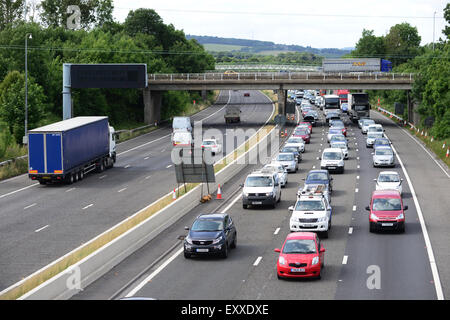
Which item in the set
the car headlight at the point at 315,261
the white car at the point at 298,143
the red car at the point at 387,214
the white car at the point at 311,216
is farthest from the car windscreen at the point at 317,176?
the white car at the point at 298,143

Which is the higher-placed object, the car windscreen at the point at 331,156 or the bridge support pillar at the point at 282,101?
the bridge support pillar at the point at 282,101

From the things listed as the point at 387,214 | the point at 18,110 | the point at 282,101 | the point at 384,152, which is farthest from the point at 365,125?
the point at 387,214

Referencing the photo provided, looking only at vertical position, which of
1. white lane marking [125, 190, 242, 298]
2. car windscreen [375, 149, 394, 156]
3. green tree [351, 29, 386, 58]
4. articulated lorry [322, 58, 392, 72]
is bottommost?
white lane marking [125, 190, 242, 298]

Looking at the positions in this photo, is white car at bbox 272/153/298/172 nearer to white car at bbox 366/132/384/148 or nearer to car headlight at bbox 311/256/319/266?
white car at bbox 366/132/384/148

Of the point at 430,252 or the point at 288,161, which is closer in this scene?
the point at 430,252

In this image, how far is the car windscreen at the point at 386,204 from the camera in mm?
35031

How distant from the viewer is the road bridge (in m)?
95.4

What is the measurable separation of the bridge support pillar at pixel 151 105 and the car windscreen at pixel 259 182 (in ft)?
189

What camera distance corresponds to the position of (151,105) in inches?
3947

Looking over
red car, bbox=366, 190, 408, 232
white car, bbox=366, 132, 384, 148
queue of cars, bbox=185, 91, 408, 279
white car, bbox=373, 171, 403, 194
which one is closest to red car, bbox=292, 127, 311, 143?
white car, bbox=366, 132, 384, 148

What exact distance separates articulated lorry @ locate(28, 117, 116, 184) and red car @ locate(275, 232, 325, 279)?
90.8ft

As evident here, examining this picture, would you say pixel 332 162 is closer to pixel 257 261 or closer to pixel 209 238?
pixel 257 261

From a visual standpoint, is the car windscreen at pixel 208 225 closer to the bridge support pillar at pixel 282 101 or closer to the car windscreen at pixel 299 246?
the car windscreen at pixel 299 246

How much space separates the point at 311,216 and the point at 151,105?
68253 mm
